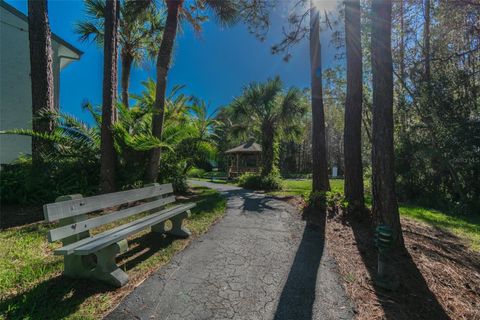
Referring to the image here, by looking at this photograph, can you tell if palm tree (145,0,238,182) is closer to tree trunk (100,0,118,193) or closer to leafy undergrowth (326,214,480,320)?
tree trunk (100,0,118,193)

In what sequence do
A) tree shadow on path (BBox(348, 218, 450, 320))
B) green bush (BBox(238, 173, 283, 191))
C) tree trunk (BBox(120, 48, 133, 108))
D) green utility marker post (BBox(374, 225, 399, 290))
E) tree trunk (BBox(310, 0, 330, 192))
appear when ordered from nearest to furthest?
tree shadow on path (BBox(348, 218, 450, 320)) → green utility marker post (BBox(374, 225, 399, 290)) → tree trunk (BBox(310, 0, 330, 192)) → tree trunk (BBox(120, 48, 133, 108)) → green bush (BBox(238, 173, 283, 191))

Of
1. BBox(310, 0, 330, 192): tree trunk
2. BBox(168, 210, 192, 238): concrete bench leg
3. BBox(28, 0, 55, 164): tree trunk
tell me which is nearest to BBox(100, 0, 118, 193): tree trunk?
BBox(28, 0, 55, 164): tree trunk

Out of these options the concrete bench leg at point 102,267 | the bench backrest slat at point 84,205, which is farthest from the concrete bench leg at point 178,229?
the concrete bench leg at point 102,267

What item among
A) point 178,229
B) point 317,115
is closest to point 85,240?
point 178,229

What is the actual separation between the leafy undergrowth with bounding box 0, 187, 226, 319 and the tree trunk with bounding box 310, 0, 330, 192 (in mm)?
4612

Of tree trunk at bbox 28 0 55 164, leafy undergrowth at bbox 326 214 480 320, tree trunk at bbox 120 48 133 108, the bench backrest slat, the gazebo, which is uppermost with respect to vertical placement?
tree trunk at bbox 120 48 133 108

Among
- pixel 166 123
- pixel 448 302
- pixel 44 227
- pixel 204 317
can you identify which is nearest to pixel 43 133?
pixel 44 227

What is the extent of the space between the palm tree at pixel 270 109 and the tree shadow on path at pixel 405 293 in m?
8.38

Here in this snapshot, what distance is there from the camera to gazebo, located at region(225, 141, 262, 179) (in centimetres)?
2055

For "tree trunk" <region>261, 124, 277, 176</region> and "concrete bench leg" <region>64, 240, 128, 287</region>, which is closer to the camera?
"concrete bench leg" <region>64, 240, 128, 287</region>

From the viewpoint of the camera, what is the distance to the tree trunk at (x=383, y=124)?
393 cm

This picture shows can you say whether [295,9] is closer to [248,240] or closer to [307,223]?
[307,223]

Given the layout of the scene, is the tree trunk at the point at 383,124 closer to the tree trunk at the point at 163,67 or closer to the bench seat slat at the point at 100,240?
the bench seat slat at the point at 100,240

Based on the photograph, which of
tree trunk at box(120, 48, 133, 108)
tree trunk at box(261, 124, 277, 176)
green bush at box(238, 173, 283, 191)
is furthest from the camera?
tree trunk at box(261, 124, 277, 176)
